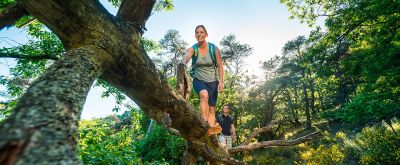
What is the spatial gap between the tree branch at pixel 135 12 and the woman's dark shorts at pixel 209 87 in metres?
1.78

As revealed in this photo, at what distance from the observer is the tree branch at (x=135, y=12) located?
10.2 feet

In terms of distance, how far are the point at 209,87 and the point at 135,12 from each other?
6.88ft

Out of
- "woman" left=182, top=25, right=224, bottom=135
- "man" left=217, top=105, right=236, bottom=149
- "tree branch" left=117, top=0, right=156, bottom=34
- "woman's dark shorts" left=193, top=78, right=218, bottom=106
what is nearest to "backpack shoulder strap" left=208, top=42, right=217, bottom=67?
"woman" left=182, top=25, right=224, bottom=135

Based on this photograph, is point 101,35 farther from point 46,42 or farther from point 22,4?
point 46,42

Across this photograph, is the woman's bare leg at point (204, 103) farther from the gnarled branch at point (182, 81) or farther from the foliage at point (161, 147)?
the foliage at point (161, 147)

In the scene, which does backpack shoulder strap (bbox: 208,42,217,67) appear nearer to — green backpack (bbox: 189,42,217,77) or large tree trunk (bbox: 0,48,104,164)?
green backpack (bbox: 189,42,217,77)

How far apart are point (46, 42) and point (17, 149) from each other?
813cm

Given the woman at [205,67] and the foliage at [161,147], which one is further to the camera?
the foliage at [161,147]

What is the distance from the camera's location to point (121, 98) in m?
9.15

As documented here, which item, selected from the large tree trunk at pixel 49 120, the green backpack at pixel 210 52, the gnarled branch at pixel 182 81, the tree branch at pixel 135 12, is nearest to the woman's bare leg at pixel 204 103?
the gnarled branch at pixel 182 81

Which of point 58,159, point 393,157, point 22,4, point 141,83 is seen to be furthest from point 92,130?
point 393,157

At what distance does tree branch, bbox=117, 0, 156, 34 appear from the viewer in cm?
311

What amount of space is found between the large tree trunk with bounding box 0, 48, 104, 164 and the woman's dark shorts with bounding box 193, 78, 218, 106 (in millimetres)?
2754

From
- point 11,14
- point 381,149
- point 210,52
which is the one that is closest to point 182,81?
point 210,52
